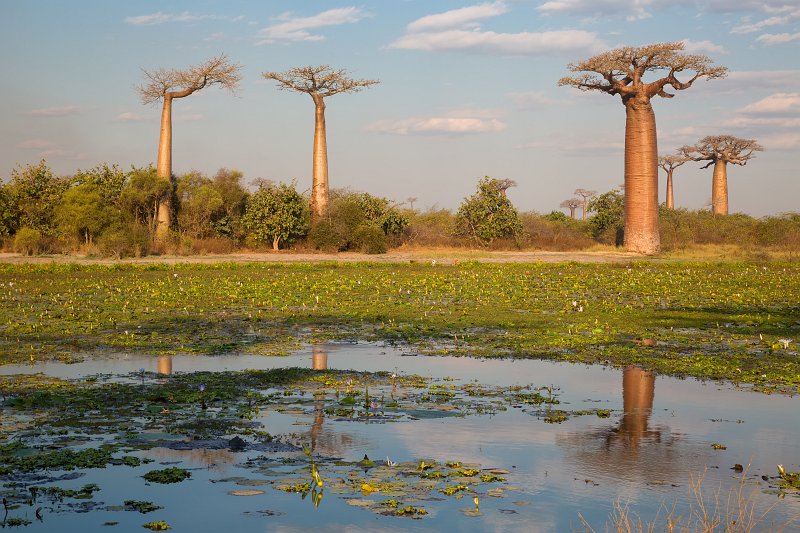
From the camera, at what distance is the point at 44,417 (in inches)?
329

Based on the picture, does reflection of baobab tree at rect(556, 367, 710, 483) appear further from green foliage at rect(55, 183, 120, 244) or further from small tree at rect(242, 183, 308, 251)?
small tree at rect(242, 183, 308, 251)

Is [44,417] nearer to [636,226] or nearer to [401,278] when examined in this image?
[401,278]

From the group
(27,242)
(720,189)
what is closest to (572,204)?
(720,189)

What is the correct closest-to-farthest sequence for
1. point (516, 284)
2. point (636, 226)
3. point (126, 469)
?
point (126, 469) → point (516, 284) → point (636, 226)

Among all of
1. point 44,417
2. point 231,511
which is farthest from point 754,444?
point 44,417

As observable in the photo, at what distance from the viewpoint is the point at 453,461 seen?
23.2 feet

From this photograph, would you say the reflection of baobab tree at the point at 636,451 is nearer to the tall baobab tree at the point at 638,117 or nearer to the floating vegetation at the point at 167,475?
the floating vegetation at the point at 167,475

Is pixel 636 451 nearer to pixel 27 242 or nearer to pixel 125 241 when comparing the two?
pixel 125 241

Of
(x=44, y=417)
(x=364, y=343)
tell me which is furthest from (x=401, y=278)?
(x=44, y=417)

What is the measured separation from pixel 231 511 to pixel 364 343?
8.32 m

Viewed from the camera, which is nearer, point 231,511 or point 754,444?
point 231,511

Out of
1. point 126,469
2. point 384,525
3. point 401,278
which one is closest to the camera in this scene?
point 384,525

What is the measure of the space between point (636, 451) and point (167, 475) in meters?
3.47

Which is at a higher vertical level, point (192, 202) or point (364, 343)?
point (192, 202)
